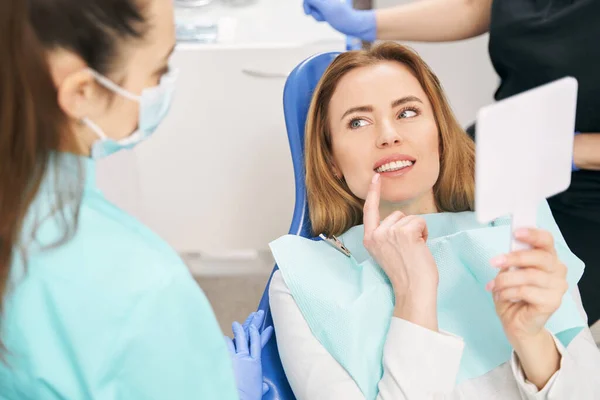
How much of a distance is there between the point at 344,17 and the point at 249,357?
86cm

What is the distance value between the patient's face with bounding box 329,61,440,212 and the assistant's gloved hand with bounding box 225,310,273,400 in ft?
1.04

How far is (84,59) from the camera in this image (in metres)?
0.72

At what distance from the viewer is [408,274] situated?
1155 mm

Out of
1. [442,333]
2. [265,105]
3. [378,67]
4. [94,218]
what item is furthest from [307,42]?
[94,218]

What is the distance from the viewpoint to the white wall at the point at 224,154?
182cm

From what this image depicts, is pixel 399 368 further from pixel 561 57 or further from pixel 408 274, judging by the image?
pixel 561 57

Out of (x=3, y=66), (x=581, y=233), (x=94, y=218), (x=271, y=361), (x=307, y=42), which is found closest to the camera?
(x=3, y=66)

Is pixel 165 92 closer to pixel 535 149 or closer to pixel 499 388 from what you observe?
pixel 535 149

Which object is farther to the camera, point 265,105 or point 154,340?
point 265,105

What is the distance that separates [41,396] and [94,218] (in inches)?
8.4

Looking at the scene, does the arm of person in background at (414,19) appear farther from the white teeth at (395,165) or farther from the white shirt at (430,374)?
the white shirt at (430,374)

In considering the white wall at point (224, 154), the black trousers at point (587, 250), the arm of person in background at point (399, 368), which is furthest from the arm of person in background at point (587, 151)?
the white wall at point (224, 154)

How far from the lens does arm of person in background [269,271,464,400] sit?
1067mm

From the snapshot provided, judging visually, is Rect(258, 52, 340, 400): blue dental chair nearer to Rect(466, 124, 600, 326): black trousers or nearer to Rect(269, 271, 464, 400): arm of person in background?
Rect(269, 271, 464, 400): arm of person in background
